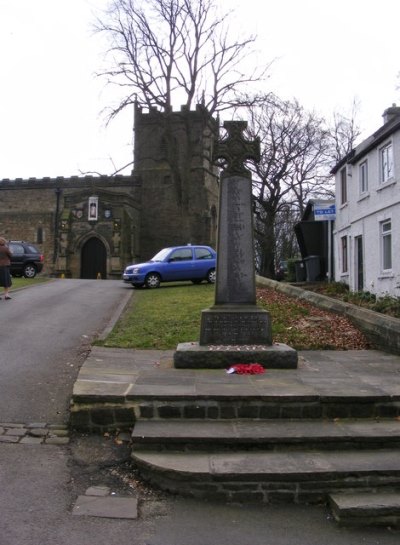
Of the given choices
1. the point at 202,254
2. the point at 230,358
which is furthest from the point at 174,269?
the point at 230,358

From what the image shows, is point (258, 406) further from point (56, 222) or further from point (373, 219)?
point (56, 222)

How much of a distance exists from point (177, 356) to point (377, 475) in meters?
3.22

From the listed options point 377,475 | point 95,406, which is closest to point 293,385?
point 377,475

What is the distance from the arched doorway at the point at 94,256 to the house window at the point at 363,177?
23.0 metres

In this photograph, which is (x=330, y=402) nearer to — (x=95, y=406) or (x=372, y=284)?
(x=95, y=406)

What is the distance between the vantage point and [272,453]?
470 centimetres

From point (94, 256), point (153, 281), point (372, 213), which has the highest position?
point (372, 213)

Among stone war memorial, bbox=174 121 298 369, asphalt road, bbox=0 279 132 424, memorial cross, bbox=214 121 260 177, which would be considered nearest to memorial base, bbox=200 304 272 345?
stone war memorial, bbox=174 121 298 369

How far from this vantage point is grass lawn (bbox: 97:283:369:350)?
29.2ft

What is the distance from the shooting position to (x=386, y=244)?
18.5m

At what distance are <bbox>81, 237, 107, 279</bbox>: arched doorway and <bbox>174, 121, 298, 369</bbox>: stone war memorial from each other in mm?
32560

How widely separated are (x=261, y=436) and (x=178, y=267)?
15.7 meters

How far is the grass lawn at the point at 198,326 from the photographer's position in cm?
891

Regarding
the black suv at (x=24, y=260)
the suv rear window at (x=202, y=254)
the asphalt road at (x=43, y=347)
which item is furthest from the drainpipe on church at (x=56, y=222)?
the asphalt road at (x=43, y=347)
